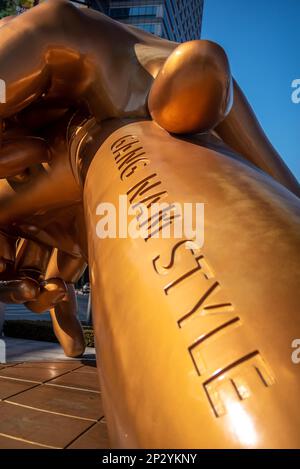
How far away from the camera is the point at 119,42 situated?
157 centimetres

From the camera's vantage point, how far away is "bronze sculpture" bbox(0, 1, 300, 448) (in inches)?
20.0

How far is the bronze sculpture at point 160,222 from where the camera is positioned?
0.51 m

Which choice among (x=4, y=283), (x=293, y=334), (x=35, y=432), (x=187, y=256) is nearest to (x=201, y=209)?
(x=187, y=256)

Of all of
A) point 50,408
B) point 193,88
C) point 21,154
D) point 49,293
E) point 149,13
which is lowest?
point 50,408

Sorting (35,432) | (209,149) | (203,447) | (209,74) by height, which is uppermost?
(209,74)

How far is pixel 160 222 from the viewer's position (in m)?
0.81

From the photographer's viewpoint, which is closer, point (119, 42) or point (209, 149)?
point (209, 149)

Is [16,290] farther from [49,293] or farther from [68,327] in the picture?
[68,327]

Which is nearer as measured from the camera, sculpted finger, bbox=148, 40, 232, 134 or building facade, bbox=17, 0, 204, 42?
sculpted finger, bbox=148, 40, 232, 134

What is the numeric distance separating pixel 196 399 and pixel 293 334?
0.48 feet

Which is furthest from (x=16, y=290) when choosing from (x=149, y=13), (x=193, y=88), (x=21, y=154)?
(x=149, y=13)

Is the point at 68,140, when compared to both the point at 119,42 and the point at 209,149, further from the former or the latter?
the point at 209,149

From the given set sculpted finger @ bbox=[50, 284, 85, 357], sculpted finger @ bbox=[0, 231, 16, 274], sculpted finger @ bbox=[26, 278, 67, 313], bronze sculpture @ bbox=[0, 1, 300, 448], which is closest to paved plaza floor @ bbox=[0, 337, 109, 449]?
sculpted finger @ bbox=[50, 284, 85, 357]

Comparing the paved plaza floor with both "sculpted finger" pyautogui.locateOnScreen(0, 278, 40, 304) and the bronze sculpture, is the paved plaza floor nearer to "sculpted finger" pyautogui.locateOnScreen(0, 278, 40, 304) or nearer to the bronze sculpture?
"sculpted finger" pyautogui.locateOnScreen(0, 278, 40, 304)
